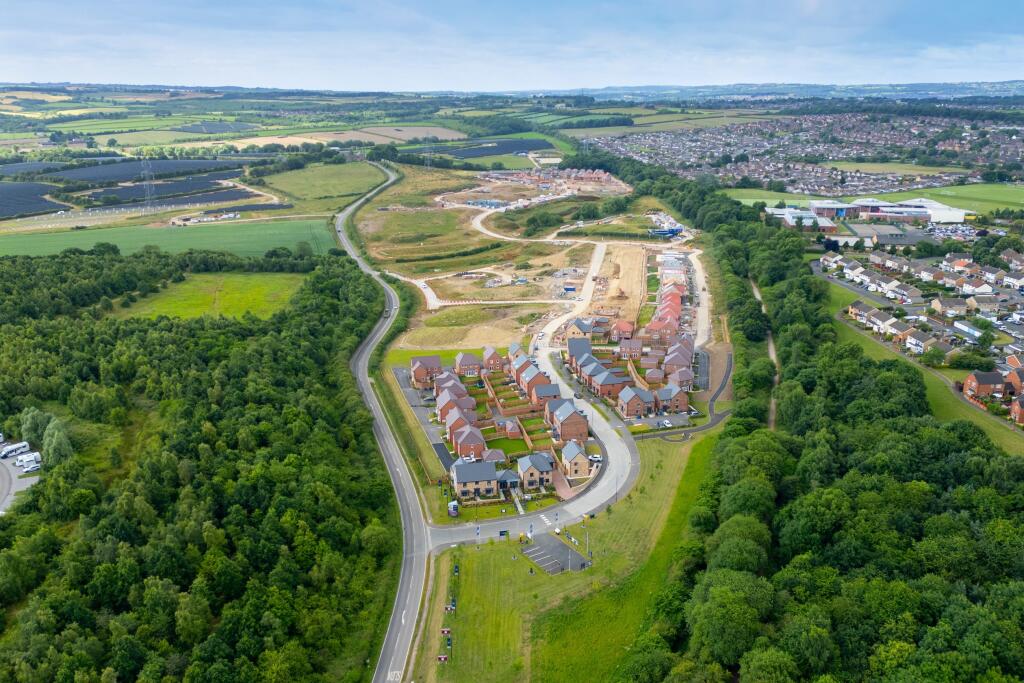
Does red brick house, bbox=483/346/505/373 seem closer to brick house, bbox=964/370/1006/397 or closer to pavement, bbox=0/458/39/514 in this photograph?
pavement, bbox=0/458/39/514

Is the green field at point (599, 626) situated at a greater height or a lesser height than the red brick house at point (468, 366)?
lesser

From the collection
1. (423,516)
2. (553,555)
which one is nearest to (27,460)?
(423,516)

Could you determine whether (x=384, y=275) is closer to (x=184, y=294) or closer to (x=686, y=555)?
(x=184, y=294)

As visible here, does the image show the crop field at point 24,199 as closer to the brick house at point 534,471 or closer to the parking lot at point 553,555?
the brick house at point 534,471

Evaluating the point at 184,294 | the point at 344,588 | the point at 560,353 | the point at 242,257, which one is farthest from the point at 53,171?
the point at 344,588

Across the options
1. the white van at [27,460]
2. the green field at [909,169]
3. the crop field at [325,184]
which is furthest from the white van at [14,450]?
the green field at [909,169]

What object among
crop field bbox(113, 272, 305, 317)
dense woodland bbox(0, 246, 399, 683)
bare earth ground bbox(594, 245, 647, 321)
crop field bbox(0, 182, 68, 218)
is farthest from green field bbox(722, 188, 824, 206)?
crop field bbox(0, 182, 68, 218)
